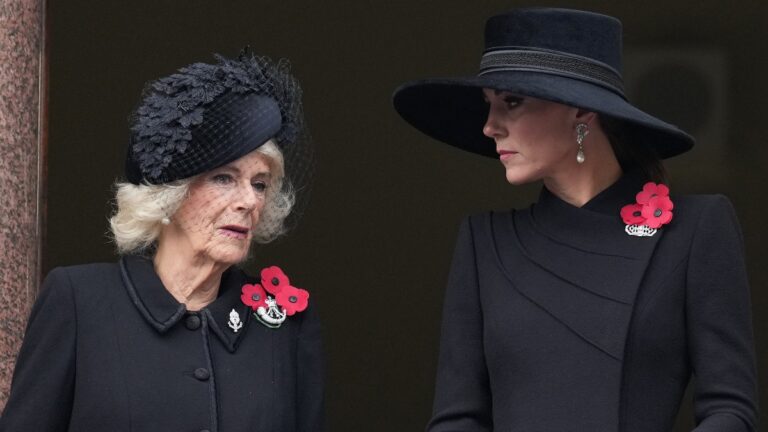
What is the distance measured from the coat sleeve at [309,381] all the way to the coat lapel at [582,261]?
0.50 metres

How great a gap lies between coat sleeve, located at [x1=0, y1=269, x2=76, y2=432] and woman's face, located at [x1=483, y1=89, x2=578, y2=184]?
1.04m

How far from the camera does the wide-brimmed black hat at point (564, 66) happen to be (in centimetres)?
355

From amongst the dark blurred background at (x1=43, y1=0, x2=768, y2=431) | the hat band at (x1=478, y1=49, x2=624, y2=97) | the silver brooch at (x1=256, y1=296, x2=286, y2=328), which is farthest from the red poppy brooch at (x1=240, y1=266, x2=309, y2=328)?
the dark blurred background at (x1=43, y1=0, x2=768, y2=431)

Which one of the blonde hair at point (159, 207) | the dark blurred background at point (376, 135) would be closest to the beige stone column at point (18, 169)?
the blonde hair at point (159, 207)

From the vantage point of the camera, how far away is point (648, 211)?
361 centimetres

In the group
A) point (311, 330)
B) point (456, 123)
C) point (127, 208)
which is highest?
point (456, 123)

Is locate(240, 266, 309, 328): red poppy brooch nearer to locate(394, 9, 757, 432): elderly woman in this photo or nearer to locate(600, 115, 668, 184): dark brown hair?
locate(394, 9, 757, 432): elderly woman

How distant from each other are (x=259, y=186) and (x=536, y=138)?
0.66 m

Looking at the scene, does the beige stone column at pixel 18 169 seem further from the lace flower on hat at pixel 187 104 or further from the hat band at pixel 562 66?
the hat band at pixel 562 66

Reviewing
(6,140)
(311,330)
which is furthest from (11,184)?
(311,330)

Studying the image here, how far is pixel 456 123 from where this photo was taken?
396cm

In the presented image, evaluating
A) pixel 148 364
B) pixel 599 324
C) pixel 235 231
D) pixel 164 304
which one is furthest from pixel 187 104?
pixel 599 324

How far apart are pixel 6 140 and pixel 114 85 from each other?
2.77m

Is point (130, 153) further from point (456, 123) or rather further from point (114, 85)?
point (114, 85)
